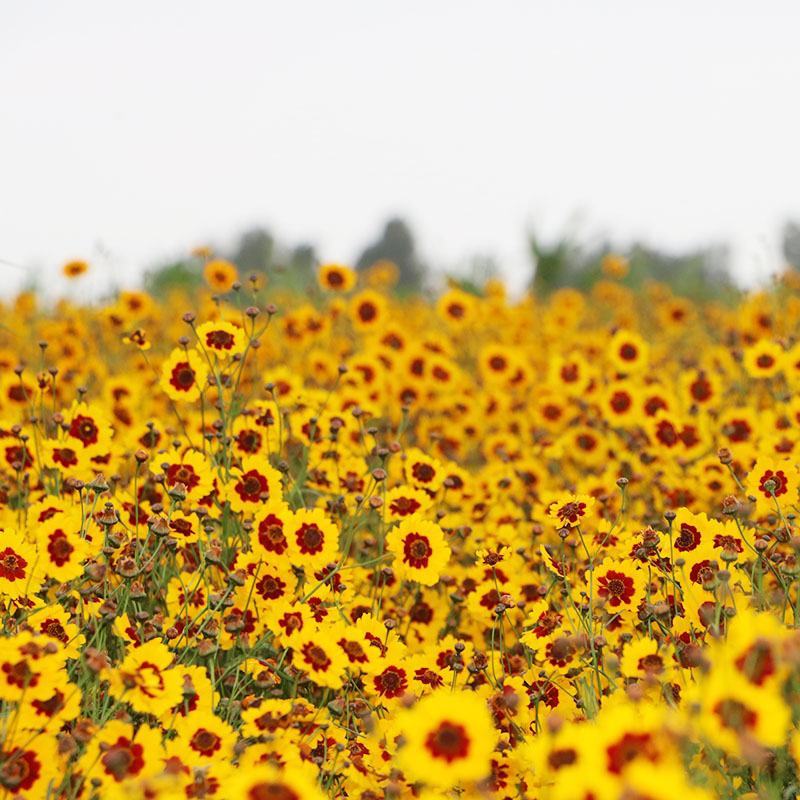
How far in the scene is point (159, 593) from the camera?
2.30 meters

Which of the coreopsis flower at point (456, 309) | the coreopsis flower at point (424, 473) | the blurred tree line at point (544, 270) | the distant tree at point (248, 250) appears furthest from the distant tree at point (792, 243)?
the coreopsis flower at point (424, 473)

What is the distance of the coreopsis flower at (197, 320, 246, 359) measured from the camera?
2559mm

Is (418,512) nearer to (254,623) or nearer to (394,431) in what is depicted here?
(254,623)

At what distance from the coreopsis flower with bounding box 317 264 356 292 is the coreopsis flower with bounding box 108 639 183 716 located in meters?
2.87

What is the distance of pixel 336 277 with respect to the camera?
14.2 ft

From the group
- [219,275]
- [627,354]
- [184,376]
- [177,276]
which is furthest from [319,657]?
[177,276]

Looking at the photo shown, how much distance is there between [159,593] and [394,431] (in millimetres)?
2093

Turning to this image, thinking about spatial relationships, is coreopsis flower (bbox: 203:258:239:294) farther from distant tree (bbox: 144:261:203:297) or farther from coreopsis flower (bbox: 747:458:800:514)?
distant tree (bbox: 144:261:203:297)

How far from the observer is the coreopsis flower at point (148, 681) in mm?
1436

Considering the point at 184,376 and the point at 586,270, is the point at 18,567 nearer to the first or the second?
the point at 184,376

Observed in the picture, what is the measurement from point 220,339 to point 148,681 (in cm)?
125

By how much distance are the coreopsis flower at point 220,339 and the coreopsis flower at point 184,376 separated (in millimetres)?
57

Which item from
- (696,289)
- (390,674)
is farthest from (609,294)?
(390,674)

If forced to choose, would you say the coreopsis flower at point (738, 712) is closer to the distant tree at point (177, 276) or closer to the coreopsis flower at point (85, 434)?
the coreopsis flower at point (85, 434)
